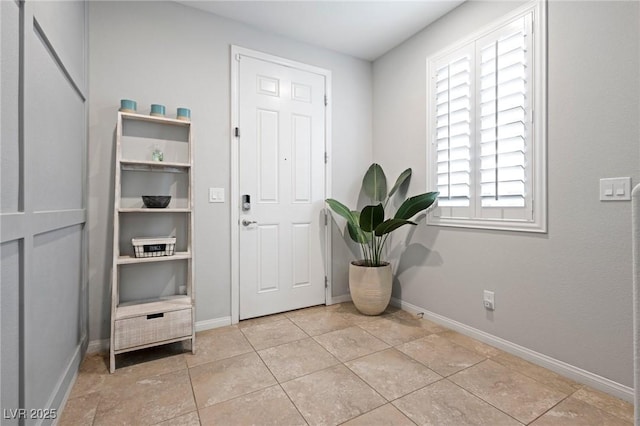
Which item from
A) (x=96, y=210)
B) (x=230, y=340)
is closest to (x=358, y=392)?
(x=230, y=340)

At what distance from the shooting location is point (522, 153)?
1.99m

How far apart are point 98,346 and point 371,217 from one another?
7.61ft

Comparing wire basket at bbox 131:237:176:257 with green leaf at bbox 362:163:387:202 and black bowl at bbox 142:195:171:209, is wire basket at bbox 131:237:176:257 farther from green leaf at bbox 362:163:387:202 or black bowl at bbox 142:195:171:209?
green leaf at bbox 362:163:387:202

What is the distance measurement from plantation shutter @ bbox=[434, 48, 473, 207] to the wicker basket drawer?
7.48ft

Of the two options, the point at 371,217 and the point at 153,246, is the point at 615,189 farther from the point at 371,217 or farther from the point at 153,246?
the point at 153,246

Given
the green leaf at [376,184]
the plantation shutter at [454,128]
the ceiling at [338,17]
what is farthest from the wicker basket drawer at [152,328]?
the ceiling at [338,17]

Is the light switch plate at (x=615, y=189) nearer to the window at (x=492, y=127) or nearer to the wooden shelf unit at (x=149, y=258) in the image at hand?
the window at (x=492, y=127)

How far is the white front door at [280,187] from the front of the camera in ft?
8.77

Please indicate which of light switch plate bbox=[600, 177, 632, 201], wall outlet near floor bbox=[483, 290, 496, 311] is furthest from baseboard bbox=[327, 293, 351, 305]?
light switch plate bbox=[600, 177, 632, 201]

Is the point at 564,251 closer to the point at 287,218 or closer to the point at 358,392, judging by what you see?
the point at 358,392

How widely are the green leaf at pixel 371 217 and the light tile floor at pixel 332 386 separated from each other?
92 cm

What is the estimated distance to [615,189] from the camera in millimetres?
1585

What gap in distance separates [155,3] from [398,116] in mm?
2341

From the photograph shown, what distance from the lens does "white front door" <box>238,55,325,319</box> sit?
8.77 ft
